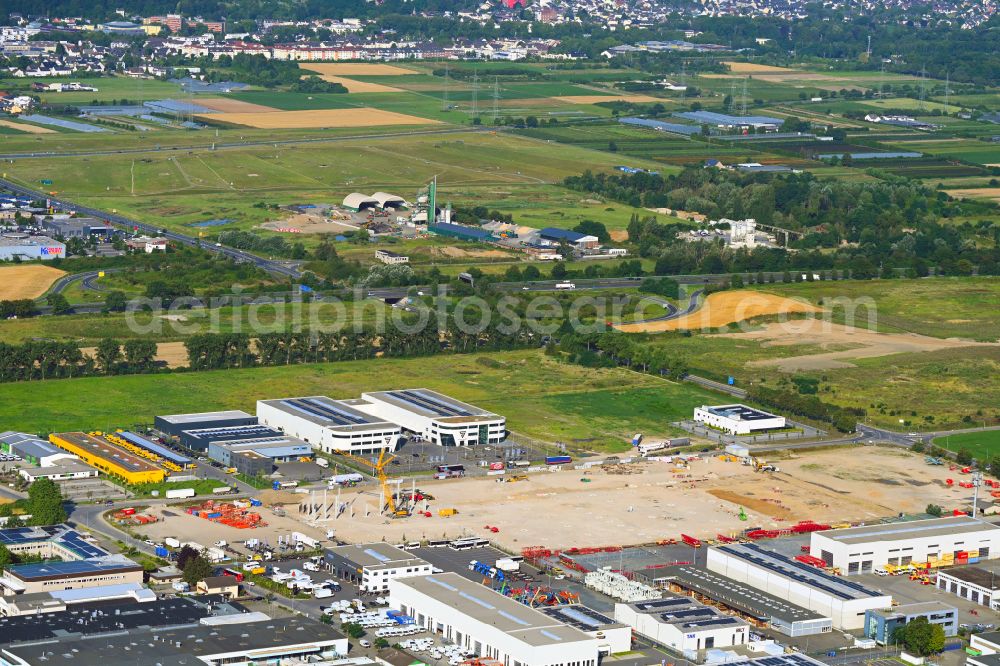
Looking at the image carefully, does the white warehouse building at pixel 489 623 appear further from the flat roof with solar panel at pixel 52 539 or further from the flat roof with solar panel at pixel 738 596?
the flat roof with solar panel at pixel 52 539

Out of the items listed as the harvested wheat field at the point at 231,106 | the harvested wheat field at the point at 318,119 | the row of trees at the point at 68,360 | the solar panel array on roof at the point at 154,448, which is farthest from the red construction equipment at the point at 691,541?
the harvested wheat field at the point at 231,106

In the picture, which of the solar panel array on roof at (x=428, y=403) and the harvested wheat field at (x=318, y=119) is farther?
the harvested wheat field at (x=318, y=119)

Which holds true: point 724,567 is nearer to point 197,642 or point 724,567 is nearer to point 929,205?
point 197,642

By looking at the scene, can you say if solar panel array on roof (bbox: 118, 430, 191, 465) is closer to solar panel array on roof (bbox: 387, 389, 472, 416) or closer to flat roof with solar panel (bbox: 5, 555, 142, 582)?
solar panel array on roof (bbox: 387, 389, 472, 416)

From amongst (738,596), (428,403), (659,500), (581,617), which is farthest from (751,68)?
(581,617)

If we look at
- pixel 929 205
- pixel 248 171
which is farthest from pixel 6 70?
pixel 929 205

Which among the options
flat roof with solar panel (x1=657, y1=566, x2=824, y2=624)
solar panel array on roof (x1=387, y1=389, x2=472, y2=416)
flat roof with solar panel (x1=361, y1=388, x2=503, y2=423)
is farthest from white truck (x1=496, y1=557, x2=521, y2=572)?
solar panel array on roof (x1=387, y1=389, x2=472, y2=416)
